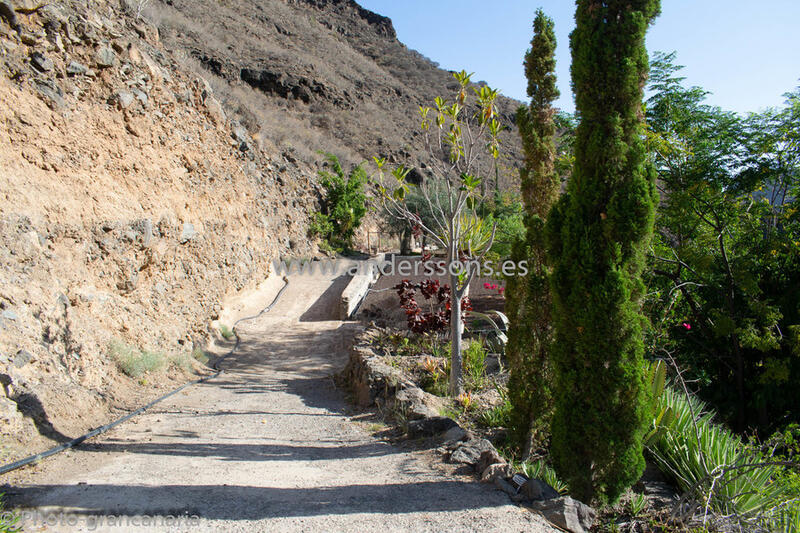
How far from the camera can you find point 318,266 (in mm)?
17922

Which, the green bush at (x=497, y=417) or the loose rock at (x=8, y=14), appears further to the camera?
the loose rock at (x=8, y=14)

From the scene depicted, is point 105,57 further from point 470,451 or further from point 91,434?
point 470,451

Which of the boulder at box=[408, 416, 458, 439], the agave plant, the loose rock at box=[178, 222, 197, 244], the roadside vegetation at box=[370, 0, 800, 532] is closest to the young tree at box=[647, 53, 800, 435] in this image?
the roadside vegetation at box=[370, 0, 800, 532]

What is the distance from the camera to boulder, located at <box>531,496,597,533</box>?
281 cm

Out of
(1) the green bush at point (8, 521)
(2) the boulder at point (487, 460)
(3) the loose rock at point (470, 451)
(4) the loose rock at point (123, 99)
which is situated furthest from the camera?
(4) the loose rock at point (123, 99)

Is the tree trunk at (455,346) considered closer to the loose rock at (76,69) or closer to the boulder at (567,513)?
the boulder at (567,513)

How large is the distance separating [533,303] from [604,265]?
0.97 metres

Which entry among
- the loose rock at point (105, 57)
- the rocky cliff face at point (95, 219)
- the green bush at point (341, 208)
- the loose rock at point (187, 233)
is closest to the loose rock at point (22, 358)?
the rocky cliff face at point (95, 219)

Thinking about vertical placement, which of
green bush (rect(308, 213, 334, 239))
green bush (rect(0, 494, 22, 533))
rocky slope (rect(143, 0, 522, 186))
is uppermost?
rocky slope (rect(143, 0, 522, 186))

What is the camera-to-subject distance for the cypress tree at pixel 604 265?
10.3ft

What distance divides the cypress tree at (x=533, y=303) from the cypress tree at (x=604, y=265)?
0.59 m

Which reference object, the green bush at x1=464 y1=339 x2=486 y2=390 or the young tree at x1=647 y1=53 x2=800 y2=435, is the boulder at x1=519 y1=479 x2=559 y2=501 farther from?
the young tree at x1=647 y1=53 x2=800 y2=435

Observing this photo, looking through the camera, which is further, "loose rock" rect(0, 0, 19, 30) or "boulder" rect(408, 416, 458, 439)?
"loose rock" rect(0, 0, 19, 30)

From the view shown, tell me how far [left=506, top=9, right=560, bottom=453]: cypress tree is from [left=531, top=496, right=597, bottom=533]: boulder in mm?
976
